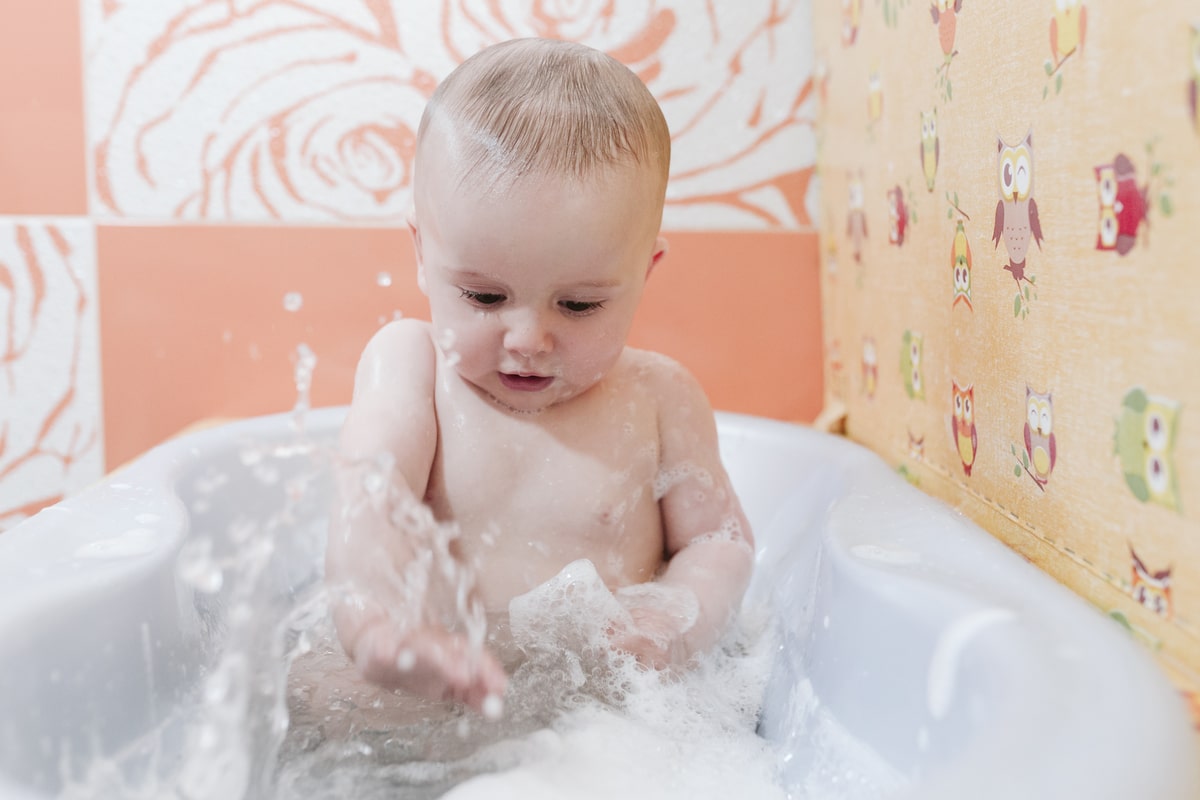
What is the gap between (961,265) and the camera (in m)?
1.08

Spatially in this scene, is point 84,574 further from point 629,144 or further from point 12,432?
point 12,432

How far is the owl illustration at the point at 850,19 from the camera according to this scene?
1457 mm

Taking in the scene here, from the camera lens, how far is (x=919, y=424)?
1287 millimetres

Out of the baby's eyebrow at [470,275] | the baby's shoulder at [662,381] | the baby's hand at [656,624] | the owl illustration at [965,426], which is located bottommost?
the baby's hand at [656,624]

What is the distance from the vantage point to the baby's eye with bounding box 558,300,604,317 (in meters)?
0.94

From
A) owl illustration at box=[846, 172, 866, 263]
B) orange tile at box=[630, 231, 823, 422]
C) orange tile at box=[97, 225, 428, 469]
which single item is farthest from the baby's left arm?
orange tile at box=[97, 225, 428, 469]

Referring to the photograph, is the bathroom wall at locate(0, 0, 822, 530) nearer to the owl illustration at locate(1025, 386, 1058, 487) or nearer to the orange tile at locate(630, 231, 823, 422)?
the orange tile at locate(630, 231, 823, 422)

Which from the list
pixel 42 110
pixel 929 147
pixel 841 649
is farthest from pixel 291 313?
pixel 841 649

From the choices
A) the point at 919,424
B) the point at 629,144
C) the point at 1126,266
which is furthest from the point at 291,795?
the point at 919,424

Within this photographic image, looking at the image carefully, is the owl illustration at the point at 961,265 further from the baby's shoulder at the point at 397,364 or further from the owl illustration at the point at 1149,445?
the baby's shoulder at the point at 397,364

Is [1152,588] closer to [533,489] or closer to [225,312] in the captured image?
[533,489]

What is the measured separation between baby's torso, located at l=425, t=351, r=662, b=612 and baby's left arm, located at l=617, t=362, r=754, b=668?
0.05 m

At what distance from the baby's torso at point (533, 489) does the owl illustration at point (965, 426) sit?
36 cm

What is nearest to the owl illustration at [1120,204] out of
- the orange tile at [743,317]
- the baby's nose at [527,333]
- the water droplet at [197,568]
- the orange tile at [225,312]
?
the baby's nose at [527,333]
